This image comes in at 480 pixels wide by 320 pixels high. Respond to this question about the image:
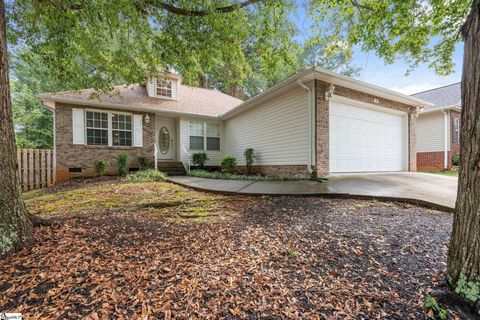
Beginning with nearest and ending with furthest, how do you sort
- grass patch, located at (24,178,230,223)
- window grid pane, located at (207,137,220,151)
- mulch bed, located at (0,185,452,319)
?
1. mulch bed, located at (0,185,452,319)
2. grass patch, located at (24,178,230,223)
3. window grid pane, located at (207,137,220,151)

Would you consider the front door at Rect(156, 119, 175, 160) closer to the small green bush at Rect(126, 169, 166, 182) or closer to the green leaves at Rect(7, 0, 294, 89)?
the small green bush at Rect(126, 169, 166, 182)

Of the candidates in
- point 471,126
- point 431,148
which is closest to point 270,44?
point 471,126

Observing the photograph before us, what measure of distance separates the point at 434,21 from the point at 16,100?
794 inches

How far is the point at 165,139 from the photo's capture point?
1132cm

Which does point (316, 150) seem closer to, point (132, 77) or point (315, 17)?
point (315, 17)

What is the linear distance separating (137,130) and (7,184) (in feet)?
26.9

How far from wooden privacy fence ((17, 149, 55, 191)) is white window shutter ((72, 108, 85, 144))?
101cm

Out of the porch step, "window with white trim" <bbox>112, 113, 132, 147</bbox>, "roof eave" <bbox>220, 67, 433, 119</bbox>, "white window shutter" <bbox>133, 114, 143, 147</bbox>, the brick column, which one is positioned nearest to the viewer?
"roof eave" <bbox>220, 67, 433, 119</bbox>

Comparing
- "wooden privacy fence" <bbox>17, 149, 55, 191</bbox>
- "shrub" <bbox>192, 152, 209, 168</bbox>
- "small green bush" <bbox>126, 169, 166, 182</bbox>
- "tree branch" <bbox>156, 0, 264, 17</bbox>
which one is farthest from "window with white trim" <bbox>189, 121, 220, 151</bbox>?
"tree branch" <bbox>156, 0, 264, 17</bbox>

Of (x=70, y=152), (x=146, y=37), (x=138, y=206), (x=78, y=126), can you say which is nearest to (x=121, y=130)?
(x=78, y=126)

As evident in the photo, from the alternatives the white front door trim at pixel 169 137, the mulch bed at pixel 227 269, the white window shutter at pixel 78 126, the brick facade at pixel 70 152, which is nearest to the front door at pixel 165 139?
the white front door trim at pixel 169 137

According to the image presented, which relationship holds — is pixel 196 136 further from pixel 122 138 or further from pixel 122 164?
pixel 122 164

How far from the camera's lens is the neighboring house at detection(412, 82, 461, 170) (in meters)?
11.7

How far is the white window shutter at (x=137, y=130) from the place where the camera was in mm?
9945
